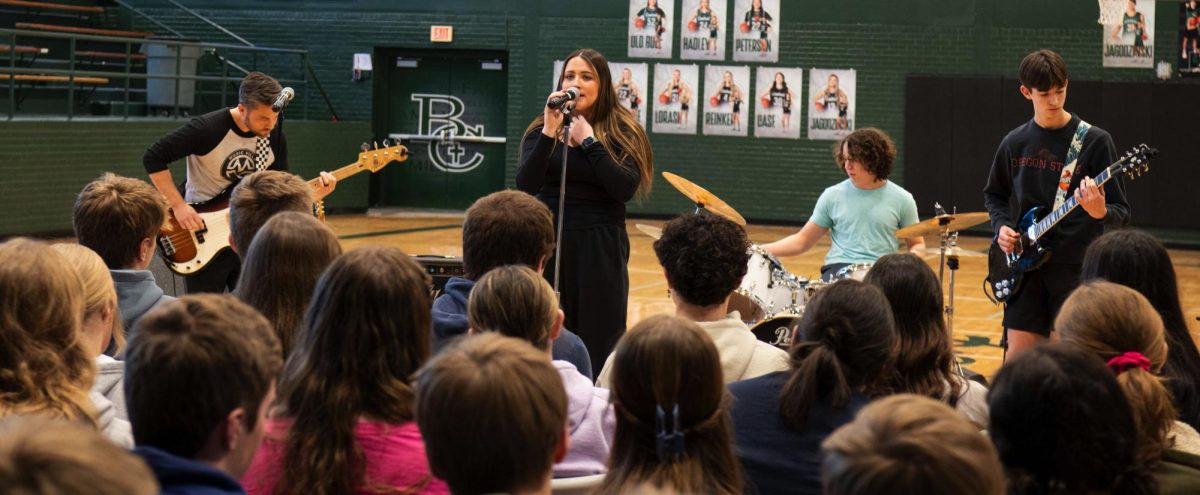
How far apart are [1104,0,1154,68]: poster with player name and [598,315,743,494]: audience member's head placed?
46.4ft

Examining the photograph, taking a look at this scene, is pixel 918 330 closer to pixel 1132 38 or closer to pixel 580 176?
pixel 580 176

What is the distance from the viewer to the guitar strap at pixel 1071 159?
5.50 meters

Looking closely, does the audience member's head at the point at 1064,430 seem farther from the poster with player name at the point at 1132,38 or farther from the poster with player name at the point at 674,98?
the poster with player name at the point at 674,98

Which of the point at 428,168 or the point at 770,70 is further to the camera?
the point at 428,168

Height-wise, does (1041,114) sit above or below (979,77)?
below

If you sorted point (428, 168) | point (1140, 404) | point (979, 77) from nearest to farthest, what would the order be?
point (1140, 404) → point (979, 77) → point (428, 168)

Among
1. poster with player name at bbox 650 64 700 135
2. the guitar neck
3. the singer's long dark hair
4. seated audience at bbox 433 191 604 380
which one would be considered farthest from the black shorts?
poster with player name at bbox 650 64 700 135

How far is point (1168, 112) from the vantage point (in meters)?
14.6

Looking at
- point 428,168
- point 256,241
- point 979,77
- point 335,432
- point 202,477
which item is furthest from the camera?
point 428,168

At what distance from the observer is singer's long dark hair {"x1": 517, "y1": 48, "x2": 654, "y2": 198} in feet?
16.8

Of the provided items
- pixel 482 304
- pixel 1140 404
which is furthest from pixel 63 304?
pixel 1140 404

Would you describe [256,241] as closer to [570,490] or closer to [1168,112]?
[570,490]

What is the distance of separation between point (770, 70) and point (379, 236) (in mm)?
5374

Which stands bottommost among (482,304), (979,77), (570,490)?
(570,490)
